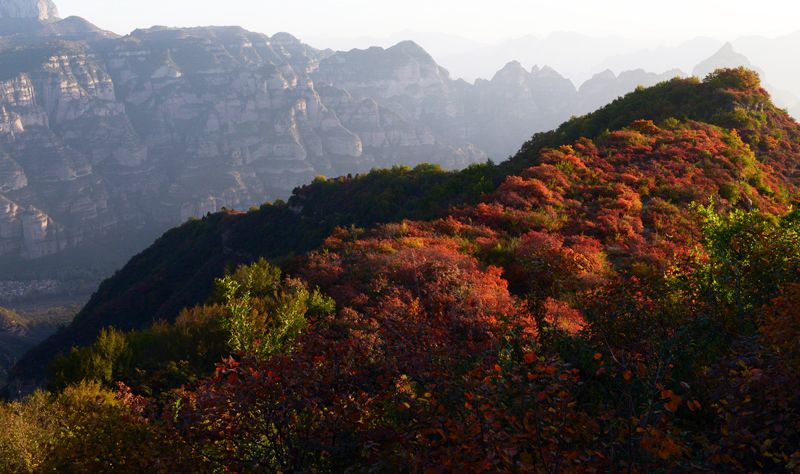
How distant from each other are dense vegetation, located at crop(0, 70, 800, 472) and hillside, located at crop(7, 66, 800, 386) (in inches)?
10.4

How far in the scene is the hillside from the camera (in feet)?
82.4

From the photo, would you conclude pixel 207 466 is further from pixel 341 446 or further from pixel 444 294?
pixel 444 294

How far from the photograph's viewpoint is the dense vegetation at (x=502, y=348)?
593cm

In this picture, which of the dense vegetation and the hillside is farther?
the hillside

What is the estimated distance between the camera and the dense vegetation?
234 inches

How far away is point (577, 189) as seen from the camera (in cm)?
2647

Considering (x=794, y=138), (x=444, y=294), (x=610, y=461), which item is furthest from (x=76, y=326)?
(x=794, y=138)

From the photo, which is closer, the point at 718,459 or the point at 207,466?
the point at 718,459

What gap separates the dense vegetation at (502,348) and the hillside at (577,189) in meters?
0.26

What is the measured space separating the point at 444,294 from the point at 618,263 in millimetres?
7913

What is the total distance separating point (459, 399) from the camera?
6.62m

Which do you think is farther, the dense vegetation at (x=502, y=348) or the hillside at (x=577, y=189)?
the hillside at (x=577, y=189)

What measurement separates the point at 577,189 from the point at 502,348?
19.0m

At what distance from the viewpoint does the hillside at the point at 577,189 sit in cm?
2511
